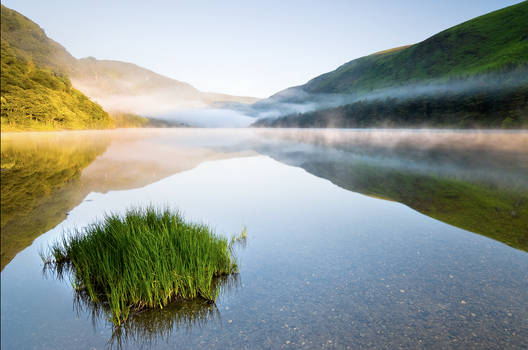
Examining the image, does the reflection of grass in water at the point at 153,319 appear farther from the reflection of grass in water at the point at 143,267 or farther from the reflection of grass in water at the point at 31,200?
the reflection of grass in water at the point at 31,200

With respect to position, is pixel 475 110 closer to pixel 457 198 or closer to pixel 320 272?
pixel 457 198

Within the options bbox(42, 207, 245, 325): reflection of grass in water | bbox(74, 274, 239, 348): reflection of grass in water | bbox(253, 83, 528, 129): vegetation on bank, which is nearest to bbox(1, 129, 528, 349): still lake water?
bbox(74, 274, 239, 348): reflection of grass in water

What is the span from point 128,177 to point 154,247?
44.4 ft

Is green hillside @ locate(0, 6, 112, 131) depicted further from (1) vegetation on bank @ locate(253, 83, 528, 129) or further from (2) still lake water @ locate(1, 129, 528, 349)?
(1) vegetation on bank @ locate(253, 83, 528, 129)

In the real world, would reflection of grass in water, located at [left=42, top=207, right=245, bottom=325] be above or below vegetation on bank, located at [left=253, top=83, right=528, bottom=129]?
below

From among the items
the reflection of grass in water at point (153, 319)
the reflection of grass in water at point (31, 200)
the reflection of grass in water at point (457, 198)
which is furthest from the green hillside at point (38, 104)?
the reflection of grass in water at point (153, 319)

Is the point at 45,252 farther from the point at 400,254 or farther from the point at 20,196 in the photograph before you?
the point at 400,254

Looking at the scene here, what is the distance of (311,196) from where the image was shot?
44.7ft

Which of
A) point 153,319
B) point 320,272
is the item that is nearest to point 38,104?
point 153,319

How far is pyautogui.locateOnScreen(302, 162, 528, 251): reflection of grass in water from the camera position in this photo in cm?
916

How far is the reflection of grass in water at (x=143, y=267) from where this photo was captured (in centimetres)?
473

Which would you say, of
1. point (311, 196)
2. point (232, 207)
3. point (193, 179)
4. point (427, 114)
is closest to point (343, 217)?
point (311, 196)

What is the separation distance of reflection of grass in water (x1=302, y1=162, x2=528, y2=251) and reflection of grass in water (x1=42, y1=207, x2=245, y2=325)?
7.71 m

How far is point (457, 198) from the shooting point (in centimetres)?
1310
